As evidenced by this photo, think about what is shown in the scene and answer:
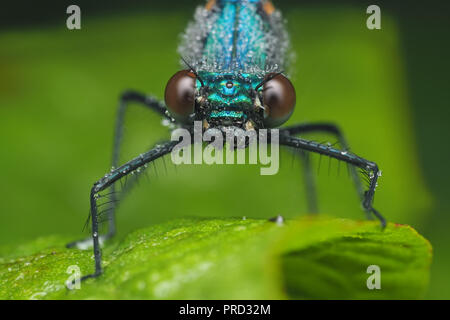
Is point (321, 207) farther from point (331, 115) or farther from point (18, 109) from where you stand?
point (18, 109)

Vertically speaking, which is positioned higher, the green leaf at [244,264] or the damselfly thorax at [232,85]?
the damselfly thorax at [232,85]

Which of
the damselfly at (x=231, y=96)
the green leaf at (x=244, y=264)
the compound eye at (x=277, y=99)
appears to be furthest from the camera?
the compound eye at (x=277, y=99)

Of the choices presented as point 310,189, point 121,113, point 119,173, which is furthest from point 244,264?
point 310,189

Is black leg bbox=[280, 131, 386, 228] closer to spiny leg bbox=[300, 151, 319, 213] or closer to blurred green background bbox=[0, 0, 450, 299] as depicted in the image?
blurred green background bbox=[0, 0, 450, 299]

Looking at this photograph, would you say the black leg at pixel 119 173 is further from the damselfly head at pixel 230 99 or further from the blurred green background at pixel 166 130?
the blurred green background at pixel 166 130

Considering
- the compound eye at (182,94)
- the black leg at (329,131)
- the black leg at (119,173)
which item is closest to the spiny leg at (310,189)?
the black leg at (329,131)

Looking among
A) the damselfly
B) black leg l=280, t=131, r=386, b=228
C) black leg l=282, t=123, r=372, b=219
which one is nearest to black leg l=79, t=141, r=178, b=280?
the damselfly

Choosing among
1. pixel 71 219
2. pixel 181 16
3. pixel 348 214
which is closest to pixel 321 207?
pixel 348 214
